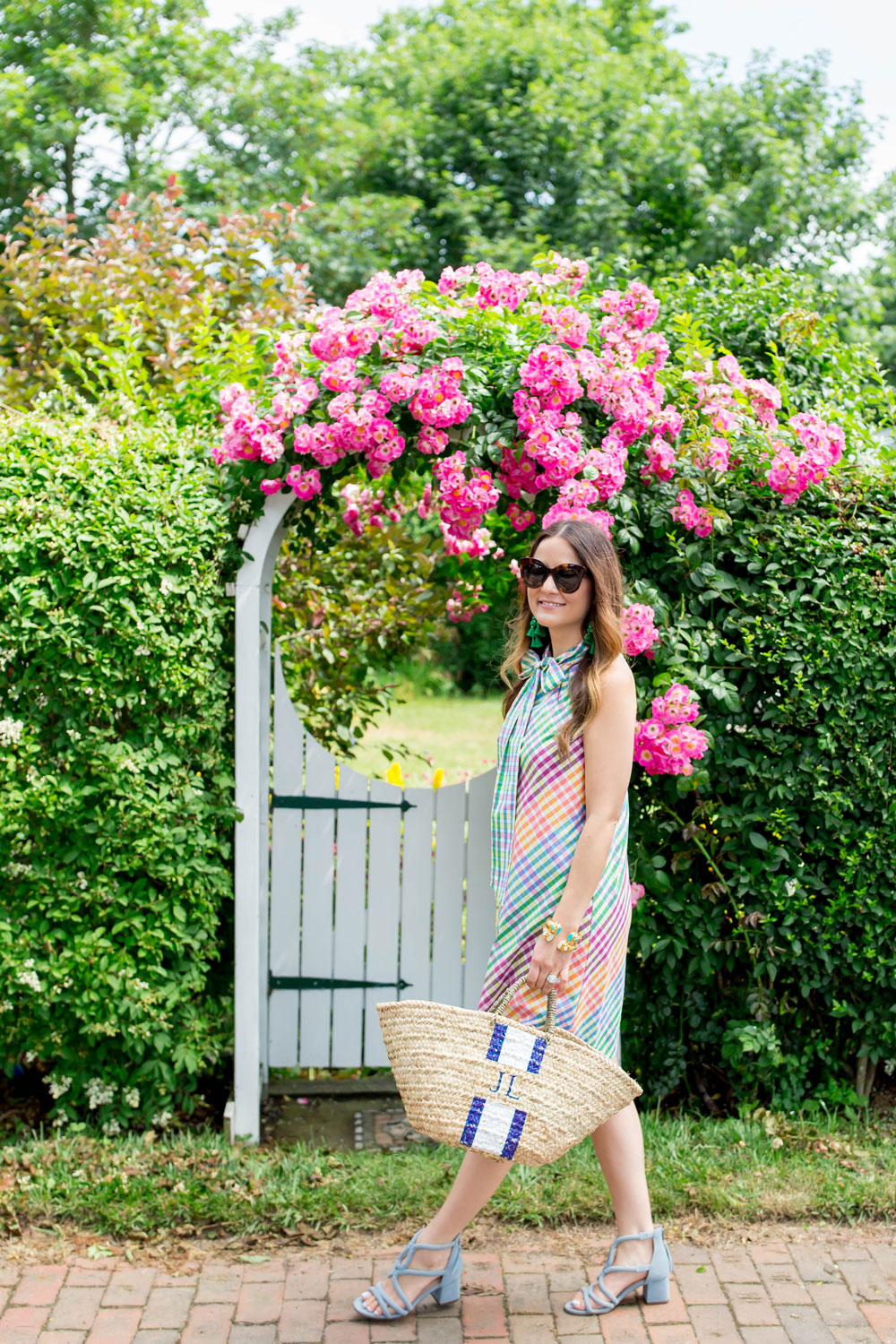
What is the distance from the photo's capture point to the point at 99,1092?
3.54 m

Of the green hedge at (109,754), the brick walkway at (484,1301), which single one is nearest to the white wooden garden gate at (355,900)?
the green hedge at (109,754)

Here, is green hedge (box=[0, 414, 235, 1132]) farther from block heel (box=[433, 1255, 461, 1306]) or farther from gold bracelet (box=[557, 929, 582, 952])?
gold bracelet (box=[557, 929, 582, 952])

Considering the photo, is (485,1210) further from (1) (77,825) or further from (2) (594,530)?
(2) (594,530)


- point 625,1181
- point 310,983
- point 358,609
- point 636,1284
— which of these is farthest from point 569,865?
point 358,609

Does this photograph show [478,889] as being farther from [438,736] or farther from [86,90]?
[86,90]

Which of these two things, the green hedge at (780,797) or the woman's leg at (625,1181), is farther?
the green hedge at (780,797)

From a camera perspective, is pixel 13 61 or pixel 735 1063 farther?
pixel 13 61

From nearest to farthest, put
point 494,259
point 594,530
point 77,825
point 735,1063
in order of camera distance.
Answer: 1. point 594,530
2. point 77,825
3. point 735,1063
4. point 494,259

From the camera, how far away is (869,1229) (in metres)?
3.11

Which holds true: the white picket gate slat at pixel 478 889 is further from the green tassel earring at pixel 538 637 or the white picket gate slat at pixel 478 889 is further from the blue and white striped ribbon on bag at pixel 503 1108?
the blue and white striped ribbon on bag at pixel 503 1108

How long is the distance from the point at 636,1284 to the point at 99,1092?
1737mm

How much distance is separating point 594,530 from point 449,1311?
1.87 m

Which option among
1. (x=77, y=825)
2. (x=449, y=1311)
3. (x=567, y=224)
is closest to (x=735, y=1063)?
(x=449, y=1311)

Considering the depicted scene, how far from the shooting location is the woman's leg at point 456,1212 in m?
2.55
